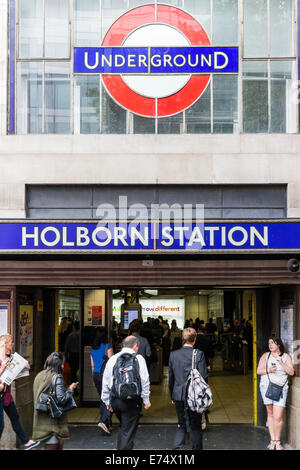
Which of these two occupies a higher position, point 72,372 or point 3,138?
point 3,138

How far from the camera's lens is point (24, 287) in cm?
1092

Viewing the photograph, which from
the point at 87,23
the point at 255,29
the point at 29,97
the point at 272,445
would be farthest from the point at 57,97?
the point at 272,445

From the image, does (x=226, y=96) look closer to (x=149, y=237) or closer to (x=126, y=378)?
(x=149, y=237)

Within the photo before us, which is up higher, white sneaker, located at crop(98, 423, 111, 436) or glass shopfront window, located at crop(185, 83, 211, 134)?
glass shopfront window, located at crop(185, 83, 211, 134)

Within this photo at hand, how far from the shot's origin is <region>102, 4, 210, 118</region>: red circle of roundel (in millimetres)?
11188

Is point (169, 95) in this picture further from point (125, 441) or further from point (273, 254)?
point (125, 441)

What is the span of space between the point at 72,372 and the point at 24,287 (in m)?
3.15

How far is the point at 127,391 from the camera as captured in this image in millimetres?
7562

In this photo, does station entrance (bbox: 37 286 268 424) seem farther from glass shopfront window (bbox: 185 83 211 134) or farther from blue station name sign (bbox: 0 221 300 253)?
glass shopfront window (bbox: 185 83 211 134)

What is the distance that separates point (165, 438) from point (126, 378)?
3.57m

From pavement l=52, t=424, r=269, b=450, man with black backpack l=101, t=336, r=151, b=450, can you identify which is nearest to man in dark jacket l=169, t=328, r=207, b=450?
man with black backpack l=101, t=336, r=151, b=450
